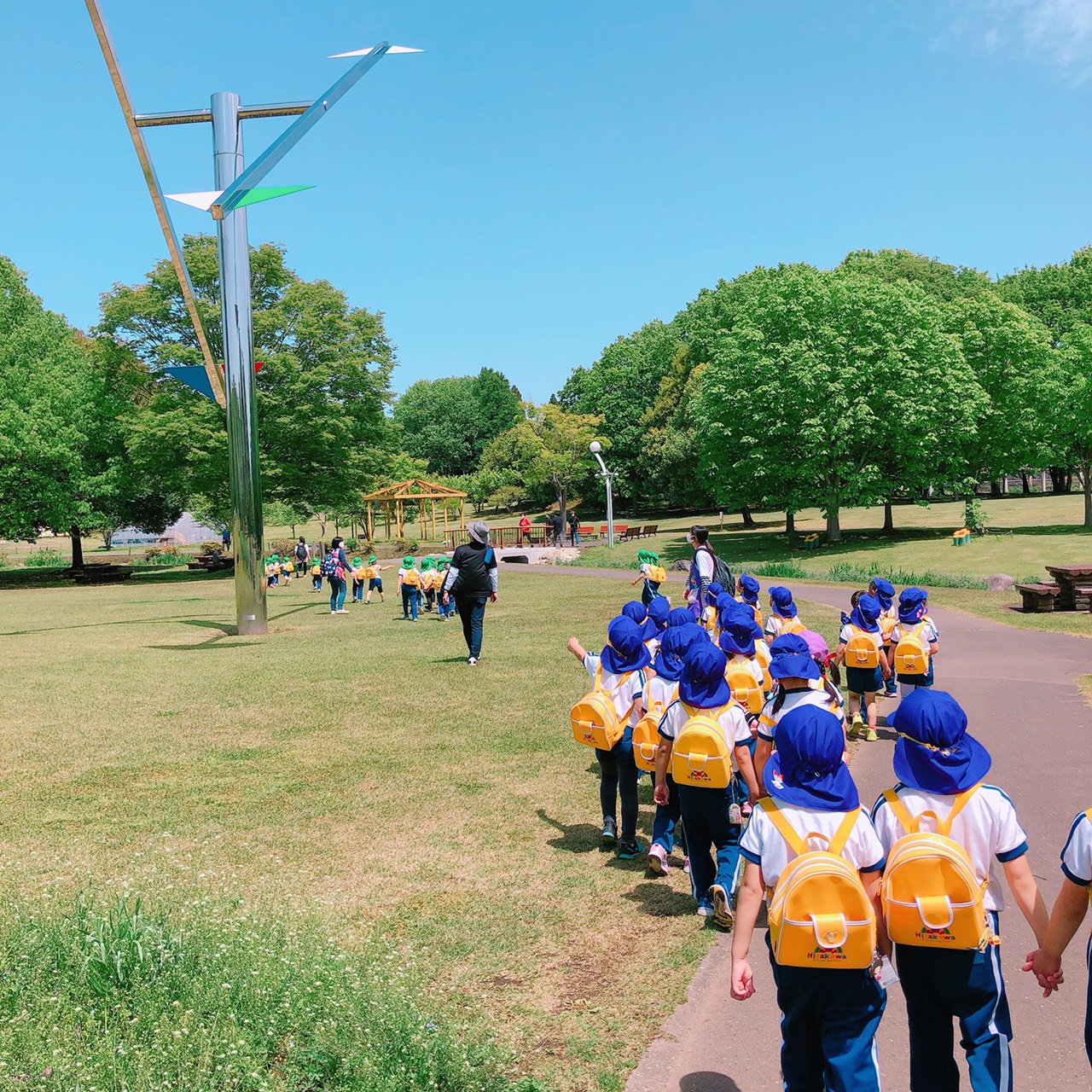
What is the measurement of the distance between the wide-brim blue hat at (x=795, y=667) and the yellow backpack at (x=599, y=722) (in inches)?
42.7

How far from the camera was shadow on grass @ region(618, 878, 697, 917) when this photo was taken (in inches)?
223

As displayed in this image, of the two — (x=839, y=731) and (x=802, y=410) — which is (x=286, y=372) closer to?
(x=802, y=410)

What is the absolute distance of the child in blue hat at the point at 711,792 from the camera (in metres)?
5.27

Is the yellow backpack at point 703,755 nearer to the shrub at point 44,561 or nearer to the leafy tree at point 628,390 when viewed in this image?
the shrub at point 44,561

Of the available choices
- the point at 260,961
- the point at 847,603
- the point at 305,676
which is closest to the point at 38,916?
the point at 260,961

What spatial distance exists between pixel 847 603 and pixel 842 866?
1919 cm

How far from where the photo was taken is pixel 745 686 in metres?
6.75

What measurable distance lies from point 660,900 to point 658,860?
1.14ft

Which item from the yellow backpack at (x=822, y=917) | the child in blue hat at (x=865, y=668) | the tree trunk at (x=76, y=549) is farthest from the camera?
the tree trunk at (x=76, y=549)

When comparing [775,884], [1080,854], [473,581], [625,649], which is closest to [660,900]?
[625,649]

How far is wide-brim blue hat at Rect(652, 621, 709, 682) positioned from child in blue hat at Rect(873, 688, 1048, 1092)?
8.22 feet

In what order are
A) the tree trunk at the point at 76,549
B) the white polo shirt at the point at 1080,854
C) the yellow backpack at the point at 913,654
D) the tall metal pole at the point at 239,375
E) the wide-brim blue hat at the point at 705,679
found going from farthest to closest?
the tree trunk at the point at 76,549 < the tall metal pole at the point at 239,375 < the yellow backpack at the point at 913,654 < the wide-brim blue hat at the point at 705,679 < the white polo shirt at the point at 1080,854

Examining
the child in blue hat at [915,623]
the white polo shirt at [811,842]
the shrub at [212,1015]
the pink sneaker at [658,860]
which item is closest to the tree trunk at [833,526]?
the child in blue hat at [915,623]

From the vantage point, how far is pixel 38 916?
16.5ft
